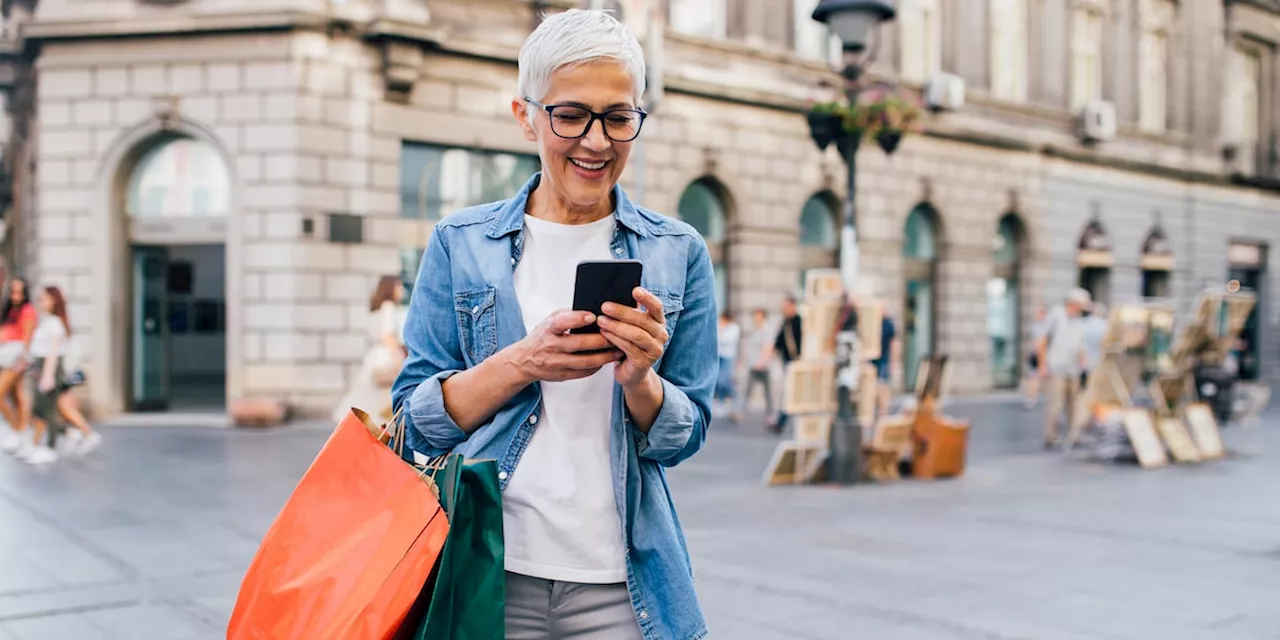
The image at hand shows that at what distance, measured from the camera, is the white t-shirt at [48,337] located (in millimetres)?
11305

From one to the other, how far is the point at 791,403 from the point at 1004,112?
18.2m

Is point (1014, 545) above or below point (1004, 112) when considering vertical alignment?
below

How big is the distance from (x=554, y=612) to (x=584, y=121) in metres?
0.88

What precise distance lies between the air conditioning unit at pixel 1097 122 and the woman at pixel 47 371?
23.9m

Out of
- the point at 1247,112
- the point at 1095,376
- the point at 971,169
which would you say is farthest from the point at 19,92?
the point at 1247,112

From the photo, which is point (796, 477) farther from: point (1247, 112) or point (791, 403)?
point (1247, 112)

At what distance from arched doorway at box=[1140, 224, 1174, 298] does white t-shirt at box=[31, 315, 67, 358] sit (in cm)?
2694

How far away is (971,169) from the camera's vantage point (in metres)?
25.3

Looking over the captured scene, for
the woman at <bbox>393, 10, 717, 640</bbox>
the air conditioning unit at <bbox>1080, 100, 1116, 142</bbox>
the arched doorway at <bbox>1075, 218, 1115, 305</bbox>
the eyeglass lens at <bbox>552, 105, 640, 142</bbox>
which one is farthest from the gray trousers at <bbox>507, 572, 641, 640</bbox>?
the air conditioning unit at <bbox>1080, 100, 1116, 142</bbox>

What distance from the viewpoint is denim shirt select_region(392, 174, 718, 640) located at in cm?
206

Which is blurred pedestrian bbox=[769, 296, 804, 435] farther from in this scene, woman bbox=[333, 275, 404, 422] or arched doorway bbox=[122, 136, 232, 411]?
arched doorway bbox=[122, 136, 232, 411]

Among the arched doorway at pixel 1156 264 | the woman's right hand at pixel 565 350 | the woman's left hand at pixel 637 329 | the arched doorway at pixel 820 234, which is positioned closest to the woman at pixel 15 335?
the woman's right hand at pixel 565 350

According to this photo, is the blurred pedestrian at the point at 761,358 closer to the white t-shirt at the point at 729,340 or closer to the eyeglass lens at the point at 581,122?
the white t-shirt at the point at 729,340

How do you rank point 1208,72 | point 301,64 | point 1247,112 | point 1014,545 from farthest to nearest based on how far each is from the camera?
point 1247,112 < point 1208,72 < point 301,64 < point 1014,545
